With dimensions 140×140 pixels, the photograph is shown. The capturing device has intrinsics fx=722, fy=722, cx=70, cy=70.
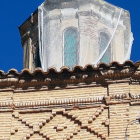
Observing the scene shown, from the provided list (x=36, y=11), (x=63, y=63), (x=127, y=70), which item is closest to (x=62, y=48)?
(x=63, y=63)

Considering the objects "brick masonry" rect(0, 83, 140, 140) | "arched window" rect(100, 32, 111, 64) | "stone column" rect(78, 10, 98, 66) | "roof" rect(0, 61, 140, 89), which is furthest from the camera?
"arched window" rect(100, 32, 111, 64)

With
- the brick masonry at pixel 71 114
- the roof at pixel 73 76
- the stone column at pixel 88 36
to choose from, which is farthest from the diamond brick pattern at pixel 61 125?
the stone column at pixel 88 36

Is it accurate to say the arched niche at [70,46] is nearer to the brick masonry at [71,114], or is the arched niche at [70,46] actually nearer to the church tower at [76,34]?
the church tower at [76,34]

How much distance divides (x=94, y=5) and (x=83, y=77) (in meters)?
2.83

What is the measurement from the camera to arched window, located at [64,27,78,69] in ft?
47.1

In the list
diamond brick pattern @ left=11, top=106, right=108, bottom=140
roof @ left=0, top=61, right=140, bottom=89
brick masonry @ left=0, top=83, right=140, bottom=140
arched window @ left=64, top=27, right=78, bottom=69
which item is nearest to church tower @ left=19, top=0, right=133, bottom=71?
arched window @ left=64, top=27, right=78, bottom=69

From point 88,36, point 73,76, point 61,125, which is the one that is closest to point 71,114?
point 61,125

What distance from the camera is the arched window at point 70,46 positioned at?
14.4 m

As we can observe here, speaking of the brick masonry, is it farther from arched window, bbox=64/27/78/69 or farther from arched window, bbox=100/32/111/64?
arched window, bbox=100/32/111/64

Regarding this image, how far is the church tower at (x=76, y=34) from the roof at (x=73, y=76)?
1.42 metres

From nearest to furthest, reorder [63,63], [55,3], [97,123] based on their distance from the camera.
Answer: [97,123] → [63,63] → [55,3]

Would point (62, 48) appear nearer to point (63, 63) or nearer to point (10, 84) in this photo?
point (63, 63)

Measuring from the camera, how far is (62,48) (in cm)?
1462

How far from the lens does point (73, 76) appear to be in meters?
12.8
